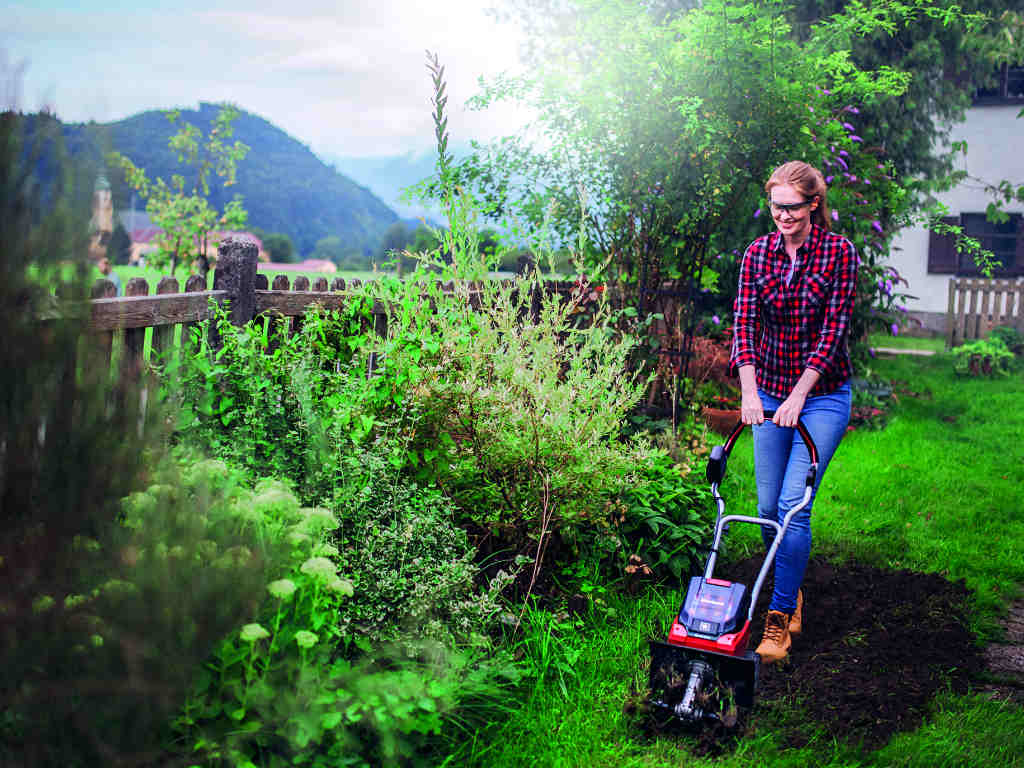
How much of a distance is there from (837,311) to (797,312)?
169 mm

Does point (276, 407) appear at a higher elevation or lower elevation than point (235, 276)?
lower

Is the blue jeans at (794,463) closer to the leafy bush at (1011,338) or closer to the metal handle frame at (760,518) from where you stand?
the metal handle frame at (760,518)

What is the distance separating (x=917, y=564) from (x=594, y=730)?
2732 mm

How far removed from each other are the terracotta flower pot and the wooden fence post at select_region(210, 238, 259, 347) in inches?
156

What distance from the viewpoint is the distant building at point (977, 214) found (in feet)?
56.2

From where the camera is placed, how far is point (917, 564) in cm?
493

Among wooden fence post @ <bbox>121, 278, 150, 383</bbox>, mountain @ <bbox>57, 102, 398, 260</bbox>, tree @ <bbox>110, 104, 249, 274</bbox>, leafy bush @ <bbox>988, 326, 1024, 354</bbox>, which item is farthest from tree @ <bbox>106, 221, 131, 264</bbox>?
mountain @ <bbox>57, 102, 398, 260</bbox>

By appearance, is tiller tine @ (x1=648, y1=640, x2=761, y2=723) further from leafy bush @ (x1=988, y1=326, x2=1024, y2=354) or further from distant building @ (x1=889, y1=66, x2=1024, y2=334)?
distant building @ (x1=889, y1=66, x2=1024, y2=334)

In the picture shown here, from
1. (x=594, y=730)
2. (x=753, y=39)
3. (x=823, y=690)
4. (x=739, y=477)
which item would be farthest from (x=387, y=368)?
(x=753, y=39)

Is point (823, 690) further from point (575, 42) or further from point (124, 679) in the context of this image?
point (575, 42)

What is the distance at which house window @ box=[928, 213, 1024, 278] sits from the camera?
1752 centimetres

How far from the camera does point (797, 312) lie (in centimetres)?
361

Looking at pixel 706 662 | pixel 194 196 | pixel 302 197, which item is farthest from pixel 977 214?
pixel 302 197

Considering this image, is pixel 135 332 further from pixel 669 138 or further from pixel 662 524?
pixel 669 138
